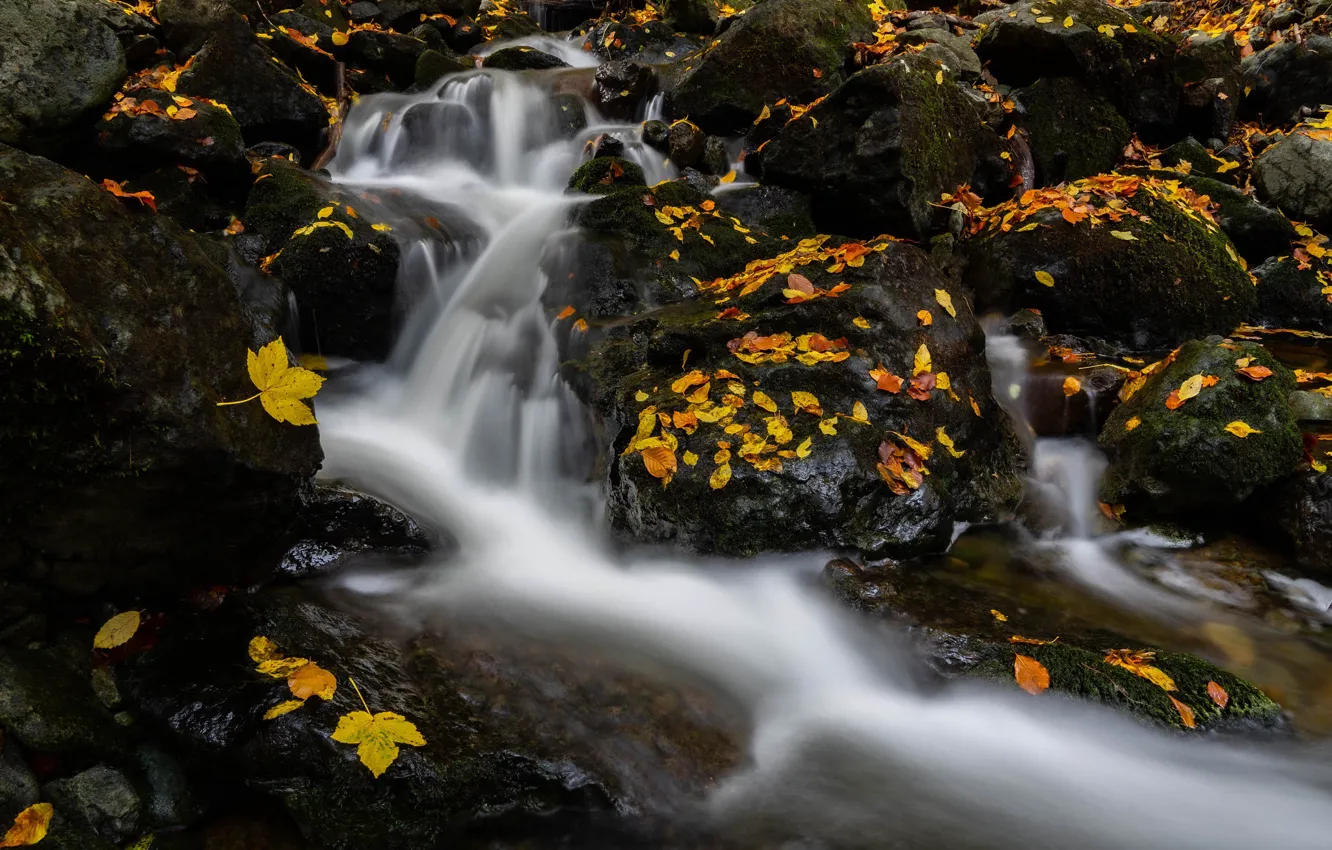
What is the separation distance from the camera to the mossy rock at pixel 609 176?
744cm

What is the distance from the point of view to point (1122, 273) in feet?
19.7

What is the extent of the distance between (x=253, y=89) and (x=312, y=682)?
7281 millimetres

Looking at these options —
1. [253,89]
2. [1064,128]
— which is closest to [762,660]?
Result: [1064,128]

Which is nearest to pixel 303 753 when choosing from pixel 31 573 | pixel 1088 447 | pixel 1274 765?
pixel 31 573

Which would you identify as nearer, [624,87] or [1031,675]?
[1031,675]

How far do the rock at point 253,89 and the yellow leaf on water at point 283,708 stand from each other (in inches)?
279

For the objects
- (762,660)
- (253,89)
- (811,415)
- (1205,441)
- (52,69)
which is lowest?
(762,660)

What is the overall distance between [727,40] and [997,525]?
6724 mm

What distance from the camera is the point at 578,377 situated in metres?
4.78

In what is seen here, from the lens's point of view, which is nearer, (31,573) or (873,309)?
(31,573)

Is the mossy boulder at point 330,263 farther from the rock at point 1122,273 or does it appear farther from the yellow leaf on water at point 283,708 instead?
the rock at point 1122,273

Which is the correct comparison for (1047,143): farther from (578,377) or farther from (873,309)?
(578,377)

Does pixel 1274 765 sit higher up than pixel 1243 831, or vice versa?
pixel 1274 765

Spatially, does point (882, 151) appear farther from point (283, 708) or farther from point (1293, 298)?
point (283, 708)
